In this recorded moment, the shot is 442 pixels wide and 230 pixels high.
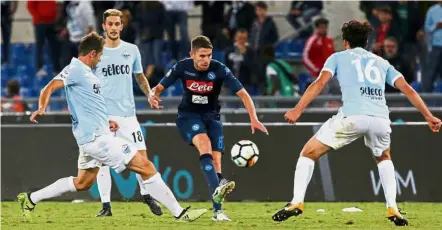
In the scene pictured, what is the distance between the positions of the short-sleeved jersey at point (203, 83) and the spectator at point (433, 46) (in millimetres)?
6485

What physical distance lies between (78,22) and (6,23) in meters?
2.49

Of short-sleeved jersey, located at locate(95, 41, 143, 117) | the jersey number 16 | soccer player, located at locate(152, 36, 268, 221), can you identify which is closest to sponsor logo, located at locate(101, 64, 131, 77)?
short-sleeved jersey, located at locate(95, 41, 143, 117)

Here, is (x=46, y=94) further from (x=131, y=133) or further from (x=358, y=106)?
(x=358, y=106)

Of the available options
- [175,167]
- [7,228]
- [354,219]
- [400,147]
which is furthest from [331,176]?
[7,228]

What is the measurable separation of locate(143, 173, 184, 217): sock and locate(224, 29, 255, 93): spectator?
712 centimetres

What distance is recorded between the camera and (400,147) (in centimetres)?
1530

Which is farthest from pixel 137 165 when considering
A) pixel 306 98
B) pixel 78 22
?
pixel 78 22

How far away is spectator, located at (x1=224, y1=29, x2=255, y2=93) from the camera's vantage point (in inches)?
736

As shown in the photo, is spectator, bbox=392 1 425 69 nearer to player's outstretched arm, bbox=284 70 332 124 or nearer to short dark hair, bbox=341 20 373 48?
short dark hair, bbox=341 20 373 48

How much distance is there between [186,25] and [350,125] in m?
9.36

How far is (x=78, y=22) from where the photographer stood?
69.6ft

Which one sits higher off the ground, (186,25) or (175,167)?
(186,25)

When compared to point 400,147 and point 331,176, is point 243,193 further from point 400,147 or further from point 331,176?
point 400,147

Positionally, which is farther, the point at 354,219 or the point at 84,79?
the point at 354,219
